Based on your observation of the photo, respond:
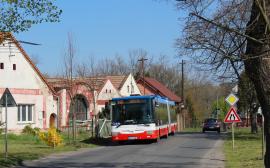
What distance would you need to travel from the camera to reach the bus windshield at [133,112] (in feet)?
105

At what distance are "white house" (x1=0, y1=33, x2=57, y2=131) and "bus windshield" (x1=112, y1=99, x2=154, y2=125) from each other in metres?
11.7

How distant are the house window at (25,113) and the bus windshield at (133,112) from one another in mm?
12956

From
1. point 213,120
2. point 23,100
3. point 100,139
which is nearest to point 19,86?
point 23,100

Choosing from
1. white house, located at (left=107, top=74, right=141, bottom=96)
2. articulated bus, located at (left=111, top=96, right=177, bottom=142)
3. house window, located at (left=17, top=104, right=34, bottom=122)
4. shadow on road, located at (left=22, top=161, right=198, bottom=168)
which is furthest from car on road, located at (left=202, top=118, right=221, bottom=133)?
shadow on road, located at (left=22, top=161, right=198, bottom=168)

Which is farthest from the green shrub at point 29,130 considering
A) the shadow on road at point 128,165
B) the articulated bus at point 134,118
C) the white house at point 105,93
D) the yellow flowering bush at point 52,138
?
the shadow on road at point 128,165

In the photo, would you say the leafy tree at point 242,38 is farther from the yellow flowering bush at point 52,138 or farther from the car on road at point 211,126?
the car on road at point 211,126

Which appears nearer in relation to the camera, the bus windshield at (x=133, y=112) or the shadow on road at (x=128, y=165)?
the shadow on road at (x=128, y=165)

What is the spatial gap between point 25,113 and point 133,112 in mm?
14610

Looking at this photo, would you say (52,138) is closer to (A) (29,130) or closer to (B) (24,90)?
(A) (29,130)

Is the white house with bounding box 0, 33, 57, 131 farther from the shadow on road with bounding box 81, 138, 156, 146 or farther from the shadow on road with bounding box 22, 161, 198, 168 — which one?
the shadow on road with bounding box 22, 161, 198, 168

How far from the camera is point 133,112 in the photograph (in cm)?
3216

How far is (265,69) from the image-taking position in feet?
35.2

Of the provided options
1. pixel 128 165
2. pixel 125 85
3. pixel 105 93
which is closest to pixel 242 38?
pixel 128 165

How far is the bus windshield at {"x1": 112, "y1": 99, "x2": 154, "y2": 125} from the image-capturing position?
32.0m
